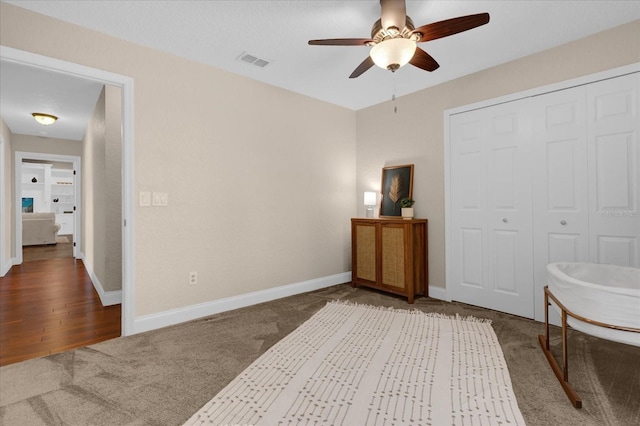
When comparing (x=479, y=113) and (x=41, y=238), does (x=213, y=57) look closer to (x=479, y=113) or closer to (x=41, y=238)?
(x=479, y=113)

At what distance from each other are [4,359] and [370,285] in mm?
3369

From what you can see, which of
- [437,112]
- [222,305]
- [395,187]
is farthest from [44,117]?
[437,112]

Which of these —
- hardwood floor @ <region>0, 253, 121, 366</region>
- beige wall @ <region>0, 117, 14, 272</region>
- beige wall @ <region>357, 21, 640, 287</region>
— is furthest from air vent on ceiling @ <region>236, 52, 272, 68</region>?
beige wall @ <region>0, 117, 14, 272</region>

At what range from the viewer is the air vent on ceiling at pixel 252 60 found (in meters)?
2.89

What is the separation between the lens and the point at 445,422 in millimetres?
1503

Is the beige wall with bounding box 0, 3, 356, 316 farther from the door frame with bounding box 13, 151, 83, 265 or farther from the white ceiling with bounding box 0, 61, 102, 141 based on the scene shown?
the door frame with bounding box 13, 151, 83, 265

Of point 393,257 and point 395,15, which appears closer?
point 395,15

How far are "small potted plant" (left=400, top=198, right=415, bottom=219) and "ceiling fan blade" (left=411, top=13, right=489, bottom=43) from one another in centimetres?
198

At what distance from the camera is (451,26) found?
1892mm

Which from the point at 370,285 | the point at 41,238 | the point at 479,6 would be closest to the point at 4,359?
the point at 370,285

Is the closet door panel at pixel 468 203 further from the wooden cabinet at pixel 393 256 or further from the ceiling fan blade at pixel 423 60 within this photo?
the ceiling fan blade at pixel 423 60

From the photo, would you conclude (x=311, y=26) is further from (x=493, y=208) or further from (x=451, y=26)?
(x=493, y=208)

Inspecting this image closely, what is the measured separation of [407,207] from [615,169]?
184 cm

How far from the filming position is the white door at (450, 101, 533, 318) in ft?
9.77
